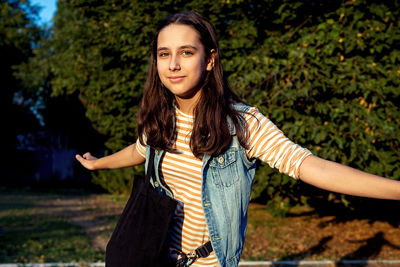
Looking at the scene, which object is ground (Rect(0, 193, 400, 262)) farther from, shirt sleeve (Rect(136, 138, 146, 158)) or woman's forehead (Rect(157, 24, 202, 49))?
woman's forehead (Rect(157, 24, 202, 49))

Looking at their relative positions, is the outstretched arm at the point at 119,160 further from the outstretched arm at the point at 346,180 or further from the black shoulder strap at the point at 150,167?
the outstretched arm at the point at 346,180

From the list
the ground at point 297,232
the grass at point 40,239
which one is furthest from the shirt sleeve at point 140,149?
the ground at point 297,232

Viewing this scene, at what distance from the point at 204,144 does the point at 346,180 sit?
24.2 inches

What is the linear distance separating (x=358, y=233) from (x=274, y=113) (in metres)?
3.78

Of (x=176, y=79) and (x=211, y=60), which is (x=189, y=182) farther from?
(x=211, y=60)

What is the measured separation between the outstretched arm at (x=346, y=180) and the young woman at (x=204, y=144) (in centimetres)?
15

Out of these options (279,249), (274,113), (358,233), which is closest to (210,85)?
(274,113)

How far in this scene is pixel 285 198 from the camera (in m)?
6.62

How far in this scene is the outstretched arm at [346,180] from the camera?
137cm

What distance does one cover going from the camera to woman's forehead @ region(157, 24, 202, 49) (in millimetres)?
1789

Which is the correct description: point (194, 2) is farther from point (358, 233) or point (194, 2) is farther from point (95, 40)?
point (358, 233)

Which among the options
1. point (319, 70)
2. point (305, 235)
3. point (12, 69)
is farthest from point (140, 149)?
point (12, 69)

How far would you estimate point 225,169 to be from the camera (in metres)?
1.77

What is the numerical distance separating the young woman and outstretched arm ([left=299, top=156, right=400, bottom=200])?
0.15 metres
